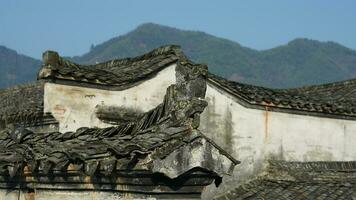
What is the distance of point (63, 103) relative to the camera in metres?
10.8

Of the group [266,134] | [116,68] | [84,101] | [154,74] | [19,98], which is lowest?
[266,134]

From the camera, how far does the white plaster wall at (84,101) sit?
10688mm

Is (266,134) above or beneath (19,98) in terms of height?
beneath

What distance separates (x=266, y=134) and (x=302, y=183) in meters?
1.93

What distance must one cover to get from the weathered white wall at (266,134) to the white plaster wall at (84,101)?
1358mm

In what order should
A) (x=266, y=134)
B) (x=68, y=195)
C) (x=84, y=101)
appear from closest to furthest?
(x=68, y=195)
(x=84, y=101)
(x=266, y=134)

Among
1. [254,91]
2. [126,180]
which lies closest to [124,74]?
[254,91]

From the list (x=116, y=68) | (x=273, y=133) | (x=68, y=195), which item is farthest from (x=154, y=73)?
(x=68, y=195)

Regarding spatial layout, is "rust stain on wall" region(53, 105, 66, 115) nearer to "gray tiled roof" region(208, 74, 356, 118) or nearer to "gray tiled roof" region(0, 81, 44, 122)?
"gray tiled roof" region(208, 74, 356, 118)

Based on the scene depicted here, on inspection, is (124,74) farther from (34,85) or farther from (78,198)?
(34,85)

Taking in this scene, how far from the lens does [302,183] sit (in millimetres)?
11430

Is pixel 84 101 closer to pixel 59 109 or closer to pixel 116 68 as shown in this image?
pixel 59 109

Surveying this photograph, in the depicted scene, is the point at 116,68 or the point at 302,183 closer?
the point at 302,183

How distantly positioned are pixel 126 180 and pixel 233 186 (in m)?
7.80
